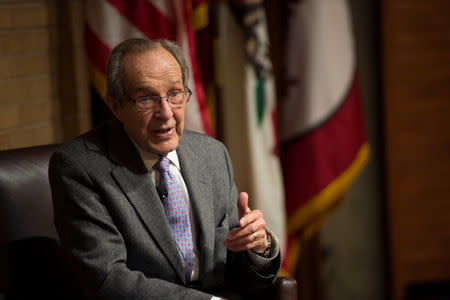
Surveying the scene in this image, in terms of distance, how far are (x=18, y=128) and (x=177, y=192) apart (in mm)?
1002

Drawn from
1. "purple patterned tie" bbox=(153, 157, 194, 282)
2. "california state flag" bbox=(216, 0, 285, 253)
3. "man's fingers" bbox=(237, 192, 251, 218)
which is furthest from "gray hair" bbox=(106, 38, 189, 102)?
"california state flag" bbox=(216, 0, 285, 253)

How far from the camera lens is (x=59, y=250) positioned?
197cm

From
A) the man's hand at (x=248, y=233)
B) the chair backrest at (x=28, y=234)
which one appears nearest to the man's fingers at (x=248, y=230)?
the man's hand at (x=248, y=233)

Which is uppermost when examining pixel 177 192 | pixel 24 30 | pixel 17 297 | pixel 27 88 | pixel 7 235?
pixel 24 30

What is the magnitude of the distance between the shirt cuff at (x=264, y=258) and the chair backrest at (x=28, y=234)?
579 millimetres

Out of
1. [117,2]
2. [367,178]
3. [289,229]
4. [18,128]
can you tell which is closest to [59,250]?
[18,128]

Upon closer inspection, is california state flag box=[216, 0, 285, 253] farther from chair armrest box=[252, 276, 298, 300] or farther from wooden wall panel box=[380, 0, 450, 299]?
chair armrest box=[252, 276, 298, 300]

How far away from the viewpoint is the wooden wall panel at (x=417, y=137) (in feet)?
11.7

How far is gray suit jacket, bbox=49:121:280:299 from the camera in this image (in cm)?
162

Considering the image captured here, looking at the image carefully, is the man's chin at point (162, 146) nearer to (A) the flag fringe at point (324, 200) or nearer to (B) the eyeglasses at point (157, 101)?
(B) the eyeglasses at point (157, 101)

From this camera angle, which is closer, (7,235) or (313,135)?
(7,235)

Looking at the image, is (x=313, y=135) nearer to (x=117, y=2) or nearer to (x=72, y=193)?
(x=117, y=2)

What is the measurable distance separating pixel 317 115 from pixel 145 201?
4.97ft

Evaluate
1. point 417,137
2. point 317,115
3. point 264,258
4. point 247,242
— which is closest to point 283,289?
point 264,258
